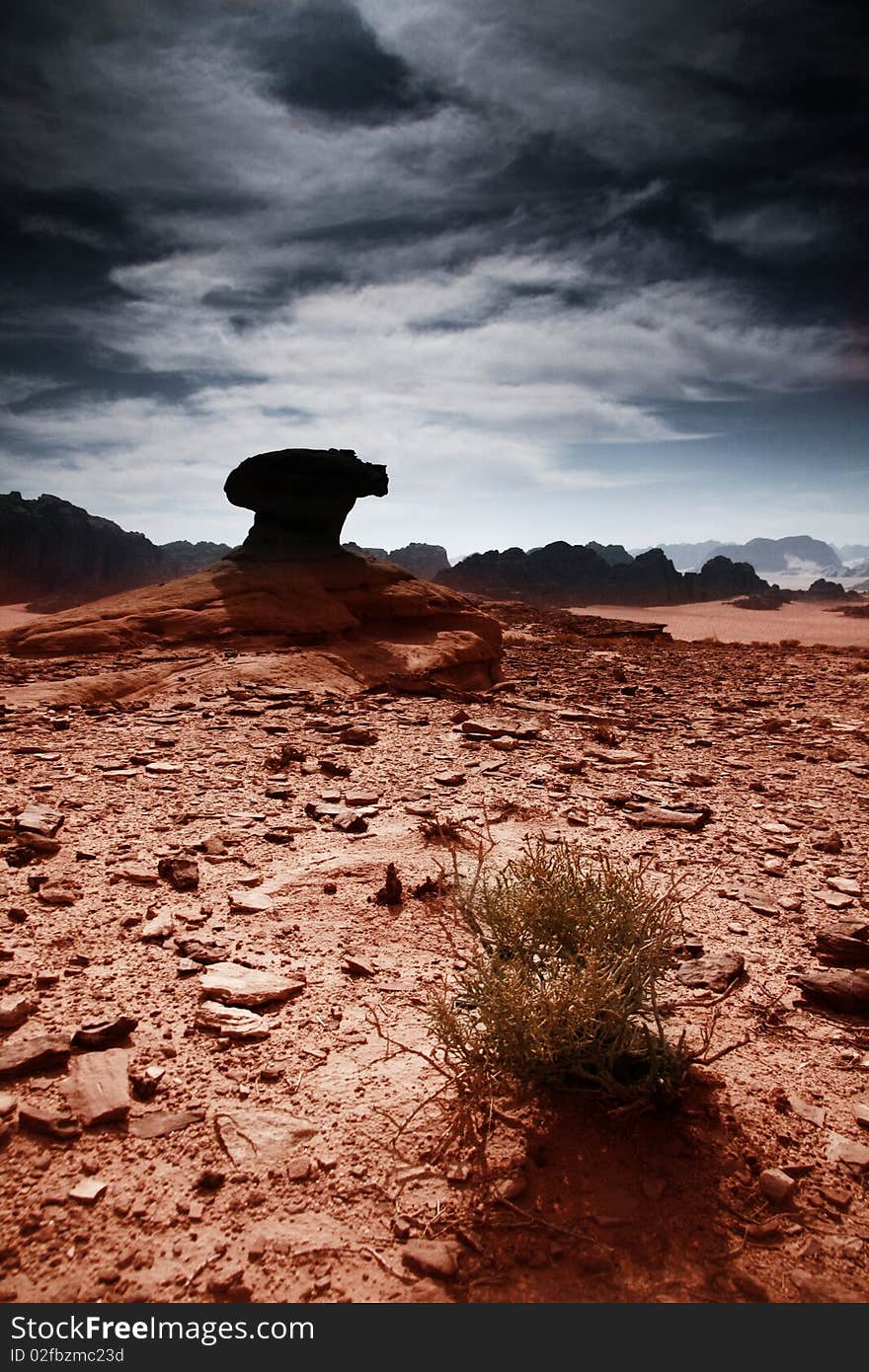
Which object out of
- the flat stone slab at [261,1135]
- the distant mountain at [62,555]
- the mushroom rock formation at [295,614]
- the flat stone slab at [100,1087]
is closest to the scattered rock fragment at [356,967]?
the flat stone slab at [261,1135]

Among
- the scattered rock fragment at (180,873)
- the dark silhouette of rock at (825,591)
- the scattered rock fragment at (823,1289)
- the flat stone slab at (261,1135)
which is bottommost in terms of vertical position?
the scattered rock fragment at (823,1289)

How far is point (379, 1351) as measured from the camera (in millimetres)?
1442

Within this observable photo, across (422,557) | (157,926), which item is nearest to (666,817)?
(157,926)

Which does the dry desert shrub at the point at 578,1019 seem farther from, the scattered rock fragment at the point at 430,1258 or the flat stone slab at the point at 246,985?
the flat stone slab at the point at 246,985

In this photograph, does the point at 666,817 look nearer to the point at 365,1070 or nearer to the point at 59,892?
the point at 365,1070

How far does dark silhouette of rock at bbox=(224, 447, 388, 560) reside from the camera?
14.3 m

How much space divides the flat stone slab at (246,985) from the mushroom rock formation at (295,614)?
5.70 metres

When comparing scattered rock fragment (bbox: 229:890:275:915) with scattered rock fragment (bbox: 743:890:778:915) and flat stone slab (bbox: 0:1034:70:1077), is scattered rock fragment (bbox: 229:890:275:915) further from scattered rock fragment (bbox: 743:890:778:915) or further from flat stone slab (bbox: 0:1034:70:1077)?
scattered rock fragment (bbox: 743:890:778:915)

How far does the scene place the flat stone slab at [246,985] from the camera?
2559 mm

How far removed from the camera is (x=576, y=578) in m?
74.2

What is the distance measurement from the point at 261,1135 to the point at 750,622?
5648 centimetres

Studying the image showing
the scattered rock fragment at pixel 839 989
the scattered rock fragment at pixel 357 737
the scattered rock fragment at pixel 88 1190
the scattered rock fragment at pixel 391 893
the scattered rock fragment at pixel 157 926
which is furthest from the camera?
the scattered rock fragment at pixel 357 737

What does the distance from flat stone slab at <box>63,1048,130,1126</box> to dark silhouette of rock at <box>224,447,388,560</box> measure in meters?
12.6

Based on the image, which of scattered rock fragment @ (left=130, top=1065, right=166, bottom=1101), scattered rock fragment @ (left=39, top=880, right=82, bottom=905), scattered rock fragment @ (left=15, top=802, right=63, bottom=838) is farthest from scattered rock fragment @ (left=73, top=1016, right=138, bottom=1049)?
scattered rock fragment @ (left=15, top=802, right=63, bottom=838)
